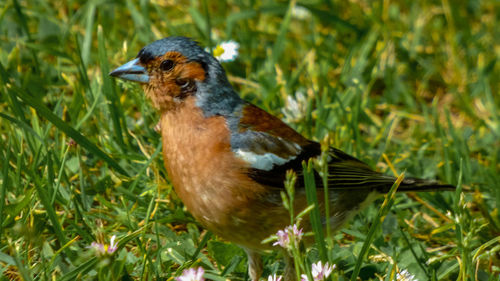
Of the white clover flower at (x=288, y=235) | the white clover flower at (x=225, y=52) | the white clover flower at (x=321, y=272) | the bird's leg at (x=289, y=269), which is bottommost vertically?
the bird's leg at (x=289, y=269)

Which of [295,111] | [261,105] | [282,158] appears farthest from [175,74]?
[261,105]

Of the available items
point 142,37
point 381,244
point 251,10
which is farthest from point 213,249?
point 251,10

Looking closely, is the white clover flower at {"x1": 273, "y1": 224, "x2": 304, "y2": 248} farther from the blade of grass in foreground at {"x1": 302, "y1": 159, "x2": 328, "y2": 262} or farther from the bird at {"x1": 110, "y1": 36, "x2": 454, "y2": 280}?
the bird at {"x1": 110, "y1": 36, "x2": 454, "y2": 280}

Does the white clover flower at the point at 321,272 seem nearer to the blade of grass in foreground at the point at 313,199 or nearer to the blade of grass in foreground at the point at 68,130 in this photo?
the blade of grass in foreground at the point at 313,199

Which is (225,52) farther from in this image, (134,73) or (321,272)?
(321,272)

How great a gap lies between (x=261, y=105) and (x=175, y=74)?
1.24 metres

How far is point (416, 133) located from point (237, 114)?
206 cm

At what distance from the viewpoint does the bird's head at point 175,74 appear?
382 centimetres

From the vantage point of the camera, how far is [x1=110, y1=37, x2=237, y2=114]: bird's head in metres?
3.82

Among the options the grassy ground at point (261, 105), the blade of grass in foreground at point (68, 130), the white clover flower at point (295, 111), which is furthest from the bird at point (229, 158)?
the white clover flower at point (295, 111)

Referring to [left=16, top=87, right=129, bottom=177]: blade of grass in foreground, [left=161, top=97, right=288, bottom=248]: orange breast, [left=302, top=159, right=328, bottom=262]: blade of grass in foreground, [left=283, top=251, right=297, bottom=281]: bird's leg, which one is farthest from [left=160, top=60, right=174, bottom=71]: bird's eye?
[left=302, top=159, right=328, bottom=262]: blade of grass in foreground

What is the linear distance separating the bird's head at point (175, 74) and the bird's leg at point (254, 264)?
853mm

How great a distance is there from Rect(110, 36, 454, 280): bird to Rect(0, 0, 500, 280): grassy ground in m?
0.24

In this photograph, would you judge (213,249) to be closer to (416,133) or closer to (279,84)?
(279,84)
